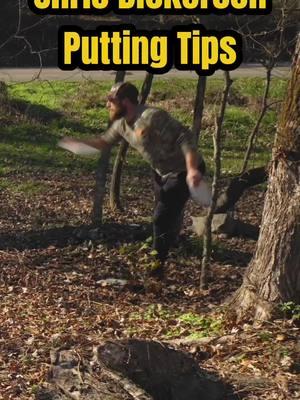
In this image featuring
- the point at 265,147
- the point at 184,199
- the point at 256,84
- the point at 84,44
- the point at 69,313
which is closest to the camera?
the point at 69,313

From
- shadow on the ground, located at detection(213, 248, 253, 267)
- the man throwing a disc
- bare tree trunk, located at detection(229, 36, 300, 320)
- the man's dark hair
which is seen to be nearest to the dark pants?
the man throwing a disc

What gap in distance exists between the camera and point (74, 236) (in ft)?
29.9

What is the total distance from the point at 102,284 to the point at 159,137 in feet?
4.18

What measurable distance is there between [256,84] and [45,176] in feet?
24.5

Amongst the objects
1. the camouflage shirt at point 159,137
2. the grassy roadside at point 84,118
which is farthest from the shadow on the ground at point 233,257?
the grassy roadside at point 84,118

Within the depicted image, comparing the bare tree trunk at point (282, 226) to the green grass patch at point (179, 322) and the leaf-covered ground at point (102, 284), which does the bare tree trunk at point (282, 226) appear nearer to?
the leaf-covered ground at point (102, 284)

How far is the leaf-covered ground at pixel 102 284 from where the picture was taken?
5.55 meters

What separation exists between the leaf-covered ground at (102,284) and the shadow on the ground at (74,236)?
0.04 feet

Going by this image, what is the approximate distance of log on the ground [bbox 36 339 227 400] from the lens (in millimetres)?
4812

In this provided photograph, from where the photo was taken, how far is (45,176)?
12.2m

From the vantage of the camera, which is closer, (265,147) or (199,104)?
(199,104)

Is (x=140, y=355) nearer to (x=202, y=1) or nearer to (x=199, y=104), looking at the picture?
(x=199, y=104)

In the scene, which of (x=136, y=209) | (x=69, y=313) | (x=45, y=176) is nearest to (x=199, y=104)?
(x=136, y=209)

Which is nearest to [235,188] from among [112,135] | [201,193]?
[112,135]
